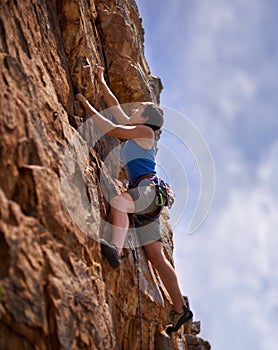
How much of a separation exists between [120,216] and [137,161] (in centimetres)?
137

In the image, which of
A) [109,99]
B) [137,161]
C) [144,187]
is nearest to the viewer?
[144,187]

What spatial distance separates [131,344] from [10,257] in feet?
12.9

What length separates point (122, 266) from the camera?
8.71 m

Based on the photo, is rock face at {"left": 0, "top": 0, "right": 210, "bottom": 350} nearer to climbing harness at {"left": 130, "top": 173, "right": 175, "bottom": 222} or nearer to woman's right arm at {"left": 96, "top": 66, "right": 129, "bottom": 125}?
woman's right arm at {"left": 96, "top": 66, "right": 129, "bottom": 125}

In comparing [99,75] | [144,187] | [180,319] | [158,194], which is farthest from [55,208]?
[99,75]

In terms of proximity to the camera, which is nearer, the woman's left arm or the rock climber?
the rock climber

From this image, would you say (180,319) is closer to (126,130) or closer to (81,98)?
(126,130)

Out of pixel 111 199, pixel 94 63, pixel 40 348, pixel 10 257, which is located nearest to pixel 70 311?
pixel 40 348

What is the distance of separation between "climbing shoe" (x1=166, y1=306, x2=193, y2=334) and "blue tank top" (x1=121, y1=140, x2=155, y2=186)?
2.74m

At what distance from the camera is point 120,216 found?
861cm

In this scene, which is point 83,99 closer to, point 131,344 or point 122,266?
point 122,266

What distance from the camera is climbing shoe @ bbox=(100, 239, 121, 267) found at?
25.6 ft

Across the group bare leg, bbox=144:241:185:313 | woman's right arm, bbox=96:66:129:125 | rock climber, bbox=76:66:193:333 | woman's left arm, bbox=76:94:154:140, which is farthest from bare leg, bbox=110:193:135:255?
woman's right arm, bbox=96:66:129:125

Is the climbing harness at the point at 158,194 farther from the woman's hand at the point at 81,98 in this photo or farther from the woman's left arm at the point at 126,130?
the woman's hand at the point at 81,98
